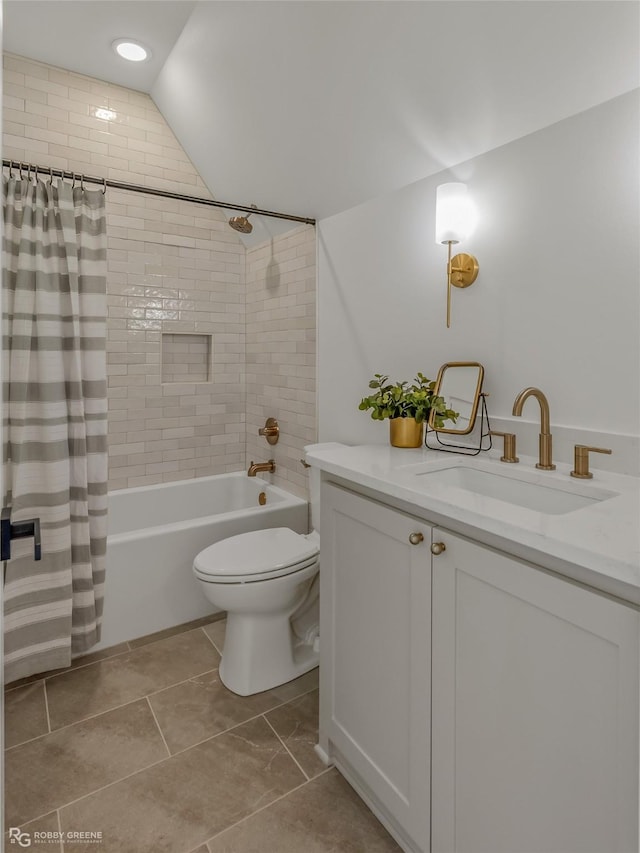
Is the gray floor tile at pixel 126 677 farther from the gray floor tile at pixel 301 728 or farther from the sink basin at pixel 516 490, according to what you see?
the sink basin at pixel 516 490

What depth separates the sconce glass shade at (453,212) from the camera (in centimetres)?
166

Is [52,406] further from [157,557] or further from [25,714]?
[25,714]

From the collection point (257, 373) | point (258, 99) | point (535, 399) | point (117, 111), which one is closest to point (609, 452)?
point (535, 399)

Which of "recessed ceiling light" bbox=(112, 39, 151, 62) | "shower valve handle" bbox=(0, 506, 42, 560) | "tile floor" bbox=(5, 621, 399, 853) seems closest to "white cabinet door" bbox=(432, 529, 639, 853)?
"tile floor" bbox=(5, 621, 399, 853)

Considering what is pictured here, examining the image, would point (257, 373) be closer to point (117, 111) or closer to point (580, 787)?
point (117, 111)

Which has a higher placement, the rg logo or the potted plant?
the potted plant

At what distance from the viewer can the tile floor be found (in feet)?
A: 4.56

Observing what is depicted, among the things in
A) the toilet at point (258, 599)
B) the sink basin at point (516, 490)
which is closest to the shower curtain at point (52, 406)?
the toilet at point (258, 599)

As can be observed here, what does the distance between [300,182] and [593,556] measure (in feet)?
7.12

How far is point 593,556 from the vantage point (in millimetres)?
829

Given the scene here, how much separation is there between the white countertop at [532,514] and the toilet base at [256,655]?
2.70ft

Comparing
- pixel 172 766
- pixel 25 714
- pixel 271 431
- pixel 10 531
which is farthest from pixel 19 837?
pixel 271 431

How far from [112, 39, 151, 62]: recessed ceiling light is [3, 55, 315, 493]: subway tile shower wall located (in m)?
0.31

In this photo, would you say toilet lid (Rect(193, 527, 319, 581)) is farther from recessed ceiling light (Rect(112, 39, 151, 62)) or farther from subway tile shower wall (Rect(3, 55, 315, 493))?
recessed ceiling light (Rect(112, 39, 151, 62))
